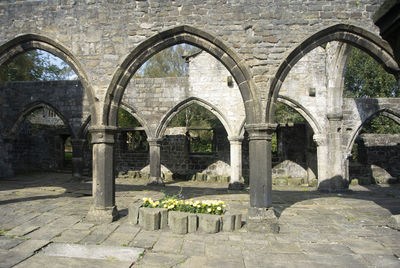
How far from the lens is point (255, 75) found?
5.09m

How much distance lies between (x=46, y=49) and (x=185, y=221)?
4693mm

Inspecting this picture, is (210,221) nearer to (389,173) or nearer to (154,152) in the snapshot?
(154,152)

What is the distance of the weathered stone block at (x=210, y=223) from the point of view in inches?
183

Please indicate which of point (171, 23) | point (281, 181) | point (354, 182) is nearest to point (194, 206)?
point (171, 23)

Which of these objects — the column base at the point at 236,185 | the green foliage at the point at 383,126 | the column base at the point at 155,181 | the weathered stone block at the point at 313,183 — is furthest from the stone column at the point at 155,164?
the green foliage at the point at 383,126

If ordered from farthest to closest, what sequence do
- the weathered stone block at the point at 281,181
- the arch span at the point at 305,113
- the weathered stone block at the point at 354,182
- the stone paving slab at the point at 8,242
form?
1. the weathered stone block at the point at 281,181
2. the weathered stone block at the point at 354,182
3. the arch span at the point at 305,113
4. the stone paving slab at the point at 8,242

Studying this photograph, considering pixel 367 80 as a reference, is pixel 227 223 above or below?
below

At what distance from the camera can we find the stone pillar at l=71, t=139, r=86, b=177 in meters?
12.2

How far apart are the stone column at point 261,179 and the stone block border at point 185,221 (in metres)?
0.36

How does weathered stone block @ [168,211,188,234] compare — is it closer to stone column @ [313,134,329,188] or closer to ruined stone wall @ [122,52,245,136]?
ruined stone wall @ [122,52,245,136]

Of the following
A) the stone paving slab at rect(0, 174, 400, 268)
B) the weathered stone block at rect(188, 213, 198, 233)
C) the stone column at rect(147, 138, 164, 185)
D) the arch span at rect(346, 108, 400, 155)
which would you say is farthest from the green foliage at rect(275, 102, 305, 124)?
the weathered stone block at rect(188, 213, 198, 233)

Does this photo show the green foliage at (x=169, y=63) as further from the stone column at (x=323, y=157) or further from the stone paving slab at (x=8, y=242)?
the stone paving slab at (x=8, y=242)

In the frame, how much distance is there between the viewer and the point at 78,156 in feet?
40.5

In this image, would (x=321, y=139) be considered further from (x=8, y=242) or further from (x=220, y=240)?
(x=8, y=242)
